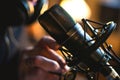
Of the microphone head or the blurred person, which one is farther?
the blurred person

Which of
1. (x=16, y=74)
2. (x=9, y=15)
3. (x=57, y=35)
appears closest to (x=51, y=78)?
(x=57, y=35)

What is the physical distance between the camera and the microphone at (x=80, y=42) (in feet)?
1.81

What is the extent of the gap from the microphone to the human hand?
0.18 feet

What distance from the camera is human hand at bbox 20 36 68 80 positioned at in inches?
27.3

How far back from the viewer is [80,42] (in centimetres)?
58

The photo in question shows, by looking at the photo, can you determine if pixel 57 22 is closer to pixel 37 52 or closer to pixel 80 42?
pixel 80 42

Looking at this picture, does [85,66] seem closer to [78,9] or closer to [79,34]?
[79,34]

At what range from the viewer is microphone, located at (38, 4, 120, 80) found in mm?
550

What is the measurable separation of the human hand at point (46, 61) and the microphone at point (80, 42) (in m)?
0.05

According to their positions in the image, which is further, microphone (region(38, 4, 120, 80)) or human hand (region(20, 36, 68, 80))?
human hand (region(20, 36, 68, 80))

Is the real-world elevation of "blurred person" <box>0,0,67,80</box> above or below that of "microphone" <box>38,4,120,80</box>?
above

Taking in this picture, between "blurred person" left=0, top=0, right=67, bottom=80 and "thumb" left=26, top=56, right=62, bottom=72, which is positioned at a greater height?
"blurred person" left=0, top=0, right=67, bottom=80

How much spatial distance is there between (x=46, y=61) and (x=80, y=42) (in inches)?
5.5

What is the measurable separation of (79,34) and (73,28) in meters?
0.02
